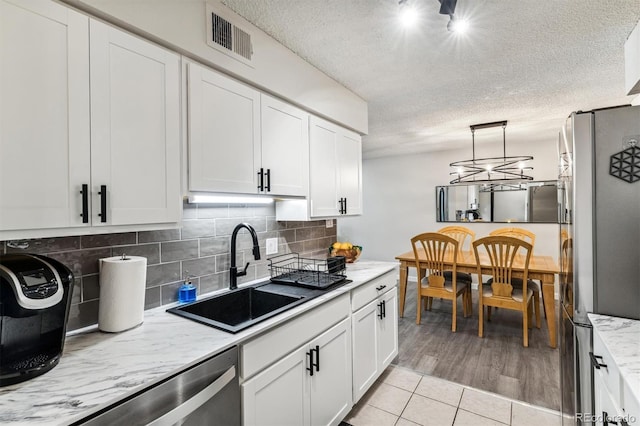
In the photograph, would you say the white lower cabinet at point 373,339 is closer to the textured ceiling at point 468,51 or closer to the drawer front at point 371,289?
the drawer front at point 371,289

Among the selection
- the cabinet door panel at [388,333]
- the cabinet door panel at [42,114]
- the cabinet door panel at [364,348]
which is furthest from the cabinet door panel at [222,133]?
the cabinet door panel at [388,333]

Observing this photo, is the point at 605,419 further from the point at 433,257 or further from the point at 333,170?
the point at 433,257

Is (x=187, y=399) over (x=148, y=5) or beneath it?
beneath

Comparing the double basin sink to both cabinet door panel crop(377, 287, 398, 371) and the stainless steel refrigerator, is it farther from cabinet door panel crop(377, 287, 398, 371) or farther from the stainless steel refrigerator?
the stainless steel refrigerator

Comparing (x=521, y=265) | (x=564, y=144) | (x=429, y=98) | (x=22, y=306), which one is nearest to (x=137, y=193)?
(x=22, y=306)

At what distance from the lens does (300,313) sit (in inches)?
60.0

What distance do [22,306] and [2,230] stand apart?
24 cm

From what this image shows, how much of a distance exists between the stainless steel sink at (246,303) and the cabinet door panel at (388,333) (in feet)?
2.90

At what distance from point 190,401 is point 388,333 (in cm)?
184

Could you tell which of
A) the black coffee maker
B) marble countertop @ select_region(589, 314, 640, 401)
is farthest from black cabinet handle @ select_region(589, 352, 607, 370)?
the black coffee maker

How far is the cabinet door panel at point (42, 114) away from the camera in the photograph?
36.7 inches

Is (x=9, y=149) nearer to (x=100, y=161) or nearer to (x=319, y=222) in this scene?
(x=100, y=161)

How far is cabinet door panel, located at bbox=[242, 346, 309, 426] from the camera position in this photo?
50.6 inches

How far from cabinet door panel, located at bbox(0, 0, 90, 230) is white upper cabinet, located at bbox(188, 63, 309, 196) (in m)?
0.44
